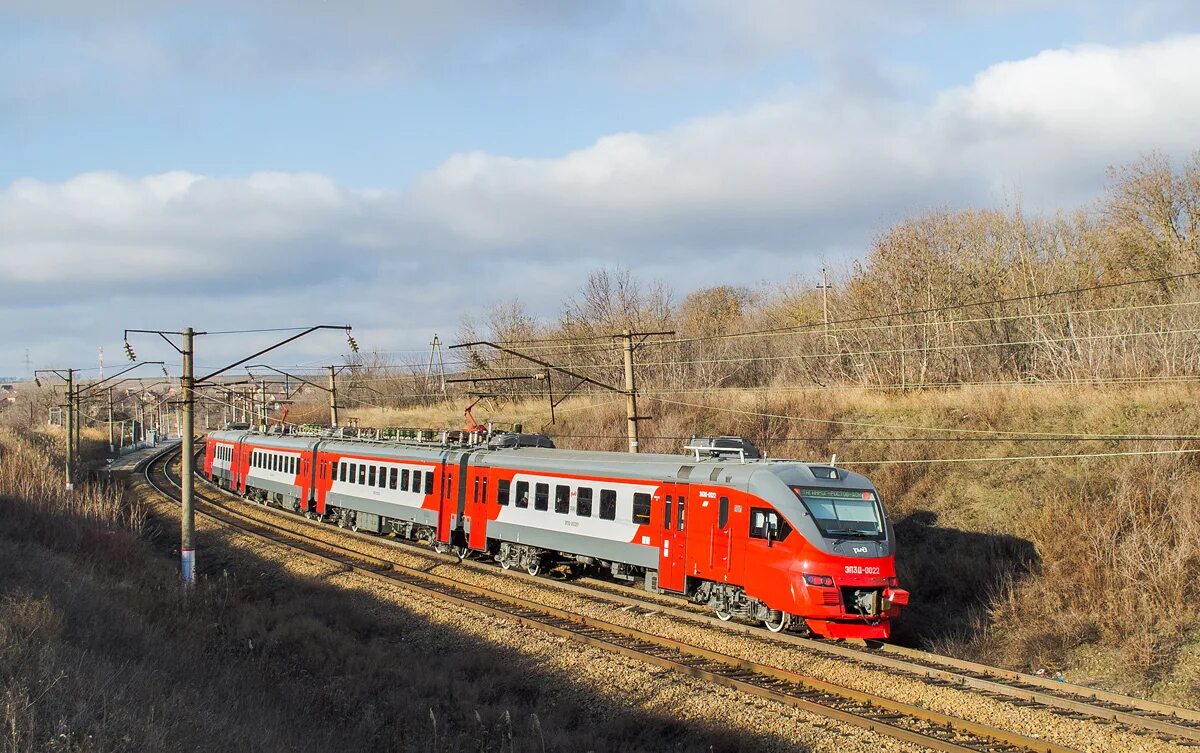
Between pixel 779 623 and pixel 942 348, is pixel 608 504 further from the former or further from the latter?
pixel 942 348

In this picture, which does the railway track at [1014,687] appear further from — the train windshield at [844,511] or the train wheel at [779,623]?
the train windshield at [844,511]

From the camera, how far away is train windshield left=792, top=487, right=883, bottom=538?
49.7 feet

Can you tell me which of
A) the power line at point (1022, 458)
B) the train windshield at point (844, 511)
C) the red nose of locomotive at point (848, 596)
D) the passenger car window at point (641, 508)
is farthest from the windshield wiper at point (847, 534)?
the power line at point (1022, 458)

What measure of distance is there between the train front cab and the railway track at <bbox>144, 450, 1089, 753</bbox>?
5.56ft

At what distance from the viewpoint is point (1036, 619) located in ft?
54.7

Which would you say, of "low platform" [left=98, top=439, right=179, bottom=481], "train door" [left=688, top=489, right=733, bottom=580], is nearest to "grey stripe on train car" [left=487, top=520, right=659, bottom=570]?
"train door" [left=688, top=489, right=733, bottom=580]

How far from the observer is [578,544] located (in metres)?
20.2

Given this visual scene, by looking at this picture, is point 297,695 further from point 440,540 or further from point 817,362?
point 817,362

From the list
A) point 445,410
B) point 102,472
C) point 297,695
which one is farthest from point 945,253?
point 102,472

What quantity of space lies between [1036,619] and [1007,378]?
15.2 meters

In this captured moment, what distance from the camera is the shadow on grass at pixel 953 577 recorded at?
17.4 meters

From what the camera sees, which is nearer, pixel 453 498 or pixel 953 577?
pixel 953 577

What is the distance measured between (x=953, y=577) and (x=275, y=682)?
13.3 meters

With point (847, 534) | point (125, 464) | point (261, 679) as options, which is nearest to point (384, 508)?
point (261, 679)
